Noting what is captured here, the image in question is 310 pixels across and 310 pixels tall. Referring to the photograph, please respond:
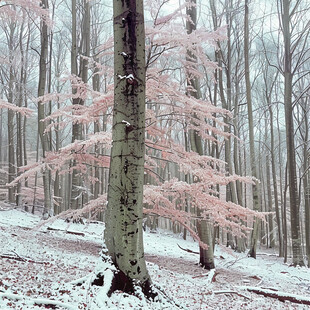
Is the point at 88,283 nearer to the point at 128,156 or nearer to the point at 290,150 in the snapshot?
the point at 128,156

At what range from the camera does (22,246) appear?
21.6 feet

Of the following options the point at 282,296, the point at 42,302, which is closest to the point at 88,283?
the point at 42,302

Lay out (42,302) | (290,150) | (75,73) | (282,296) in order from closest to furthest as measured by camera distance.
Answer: (42,302) → (282,296) → (290,150) → (75,73)

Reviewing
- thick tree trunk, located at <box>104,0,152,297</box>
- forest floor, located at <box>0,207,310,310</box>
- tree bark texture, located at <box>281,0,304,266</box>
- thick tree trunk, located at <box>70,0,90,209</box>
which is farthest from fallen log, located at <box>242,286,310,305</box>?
thick tree trunk, located at <box>70,0,90,209</box>

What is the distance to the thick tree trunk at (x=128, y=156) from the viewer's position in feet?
11.9

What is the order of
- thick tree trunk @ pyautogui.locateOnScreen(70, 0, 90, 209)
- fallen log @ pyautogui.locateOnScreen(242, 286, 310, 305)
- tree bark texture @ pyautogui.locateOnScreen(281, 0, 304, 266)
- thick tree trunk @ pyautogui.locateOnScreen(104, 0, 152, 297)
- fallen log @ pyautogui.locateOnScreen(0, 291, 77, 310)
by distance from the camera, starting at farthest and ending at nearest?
1. thick tree trunk @ pyautogui.locateOnScreen(70, 0, 90, 209)
2. tree bark texture @ pyautogui.locateOnScreen(281, 0, 304, 266)
3. fallen log @ pyautogui.locateOnScreen(242, 286, 310, 305)
4. thick tree trunk @ pyautogui.locateOnScreen(104, 0, 152, 297)
5. fallen log @ pyautogui.locateOnScreen(0, 291, 77, 310)

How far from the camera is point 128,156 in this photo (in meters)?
3.70

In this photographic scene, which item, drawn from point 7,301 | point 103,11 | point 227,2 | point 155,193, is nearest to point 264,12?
point 227,2

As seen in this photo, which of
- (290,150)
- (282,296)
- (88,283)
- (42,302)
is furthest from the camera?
(290,150)

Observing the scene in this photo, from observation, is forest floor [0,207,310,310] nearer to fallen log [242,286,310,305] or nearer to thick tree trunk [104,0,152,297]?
fallen log [242,286,310,305]

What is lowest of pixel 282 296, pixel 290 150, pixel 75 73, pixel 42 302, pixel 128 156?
pixel 282 296

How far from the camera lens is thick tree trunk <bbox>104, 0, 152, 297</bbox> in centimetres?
364

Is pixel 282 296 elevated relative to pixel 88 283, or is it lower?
lower

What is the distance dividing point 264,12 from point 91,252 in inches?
508
